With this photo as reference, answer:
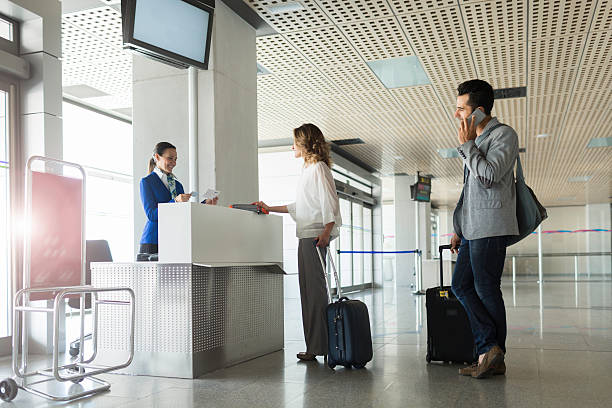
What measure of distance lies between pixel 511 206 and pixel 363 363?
1.39m

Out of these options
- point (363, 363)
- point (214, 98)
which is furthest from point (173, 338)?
point (214, 98)

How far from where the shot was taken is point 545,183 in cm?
1770

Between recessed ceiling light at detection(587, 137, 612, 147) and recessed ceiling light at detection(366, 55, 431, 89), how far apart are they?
5.29 m

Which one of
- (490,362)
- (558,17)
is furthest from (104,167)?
(490,362)

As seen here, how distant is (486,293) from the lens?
10.9 feet

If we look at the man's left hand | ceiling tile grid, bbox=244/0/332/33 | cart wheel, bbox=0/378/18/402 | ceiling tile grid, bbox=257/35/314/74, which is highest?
ceiling tile grid, bbox=244/0/332/33

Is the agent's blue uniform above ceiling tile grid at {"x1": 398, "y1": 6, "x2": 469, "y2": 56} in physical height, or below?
below

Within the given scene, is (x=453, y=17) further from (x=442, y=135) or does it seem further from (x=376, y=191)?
(x=376, y=191)

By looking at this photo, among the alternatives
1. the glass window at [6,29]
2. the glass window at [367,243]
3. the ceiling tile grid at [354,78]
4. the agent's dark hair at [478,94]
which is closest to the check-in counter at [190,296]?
the agent's dark hair at [478,94]

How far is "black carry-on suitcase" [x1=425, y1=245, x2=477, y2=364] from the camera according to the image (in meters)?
3.77

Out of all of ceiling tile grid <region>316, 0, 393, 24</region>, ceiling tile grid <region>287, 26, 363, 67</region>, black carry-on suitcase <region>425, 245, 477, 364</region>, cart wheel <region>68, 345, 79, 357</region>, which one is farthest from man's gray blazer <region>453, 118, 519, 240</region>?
cart wheel <region>68, 345, 79, 357</region>

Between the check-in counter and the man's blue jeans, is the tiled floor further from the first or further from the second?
the man's blue jeans

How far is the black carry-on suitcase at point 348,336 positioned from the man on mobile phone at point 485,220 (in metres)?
0.65

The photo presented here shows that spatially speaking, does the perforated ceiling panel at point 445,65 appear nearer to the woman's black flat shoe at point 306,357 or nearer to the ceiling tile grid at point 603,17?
the ceiling tile grid at point 603,17
